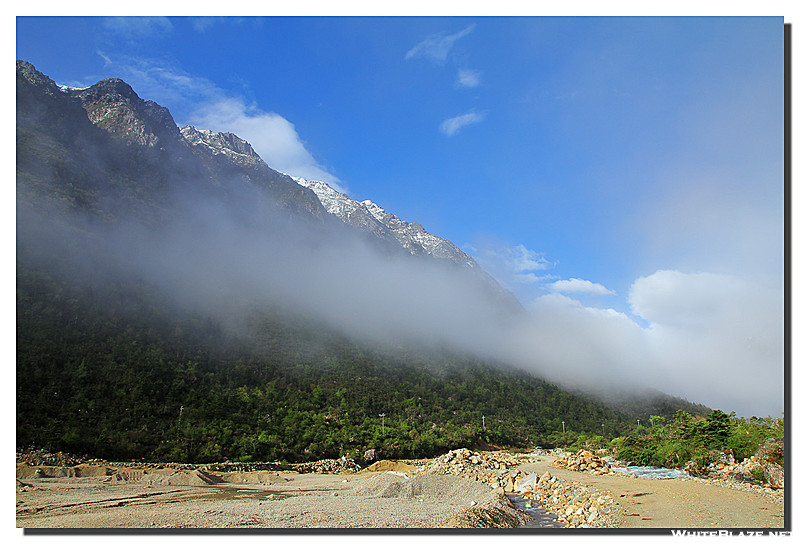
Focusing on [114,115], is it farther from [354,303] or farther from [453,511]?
[453,511]

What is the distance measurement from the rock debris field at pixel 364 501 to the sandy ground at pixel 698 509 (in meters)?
0.01

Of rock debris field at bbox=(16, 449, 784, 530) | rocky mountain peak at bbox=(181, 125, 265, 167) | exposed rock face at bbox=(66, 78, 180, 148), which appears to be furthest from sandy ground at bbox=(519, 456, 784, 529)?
rocky mountain peak at bbox=(181, 125, 265, 167)

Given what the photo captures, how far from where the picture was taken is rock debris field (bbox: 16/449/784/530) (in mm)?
5605

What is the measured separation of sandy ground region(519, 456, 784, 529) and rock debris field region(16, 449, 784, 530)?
14mm

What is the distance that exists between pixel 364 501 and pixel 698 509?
211 inches

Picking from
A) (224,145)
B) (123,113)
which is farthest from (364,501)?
(224,145)

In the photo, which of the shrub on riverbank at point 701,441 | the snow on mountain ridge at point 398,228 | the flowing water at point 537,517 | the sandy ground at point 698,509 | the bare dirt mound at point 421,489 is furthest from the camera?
the snow on mountain ridge at point 398,228

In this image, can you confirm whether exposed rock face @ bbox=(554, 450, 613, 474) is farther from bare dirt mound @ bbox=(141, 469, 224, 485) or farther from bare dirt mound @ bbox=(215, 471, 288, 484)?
bare dirt mound @ bbox=(141, 469, 224, 485)

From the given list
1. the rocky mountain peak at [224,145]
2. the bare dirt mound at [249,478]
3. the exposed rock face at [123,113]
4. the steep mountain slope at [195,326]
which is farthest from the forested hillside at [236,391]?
the rocky mountain peak at [224,145]

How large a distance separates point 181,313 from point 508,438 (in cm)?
1886

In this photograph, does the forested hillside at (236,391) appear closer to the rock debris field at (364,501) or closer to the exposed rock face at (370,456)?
the exposed rock face at (370,456)

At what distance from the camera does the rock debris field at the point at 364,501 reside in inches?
221

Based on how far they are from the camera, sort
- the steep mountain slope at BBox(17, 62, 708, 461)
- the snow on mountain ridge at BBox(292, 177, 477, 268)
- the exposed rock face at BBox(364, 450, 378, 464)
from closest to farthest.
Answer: the steep mountain slope at BBox(17, 62, 708, 461) < the exposed rock face at BBox(364, 450, 378, 464) < the snow on mountain ridge at BBox(292, 177, 477, 268)

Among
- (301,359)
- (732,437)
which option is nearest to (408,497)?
(732,437)
